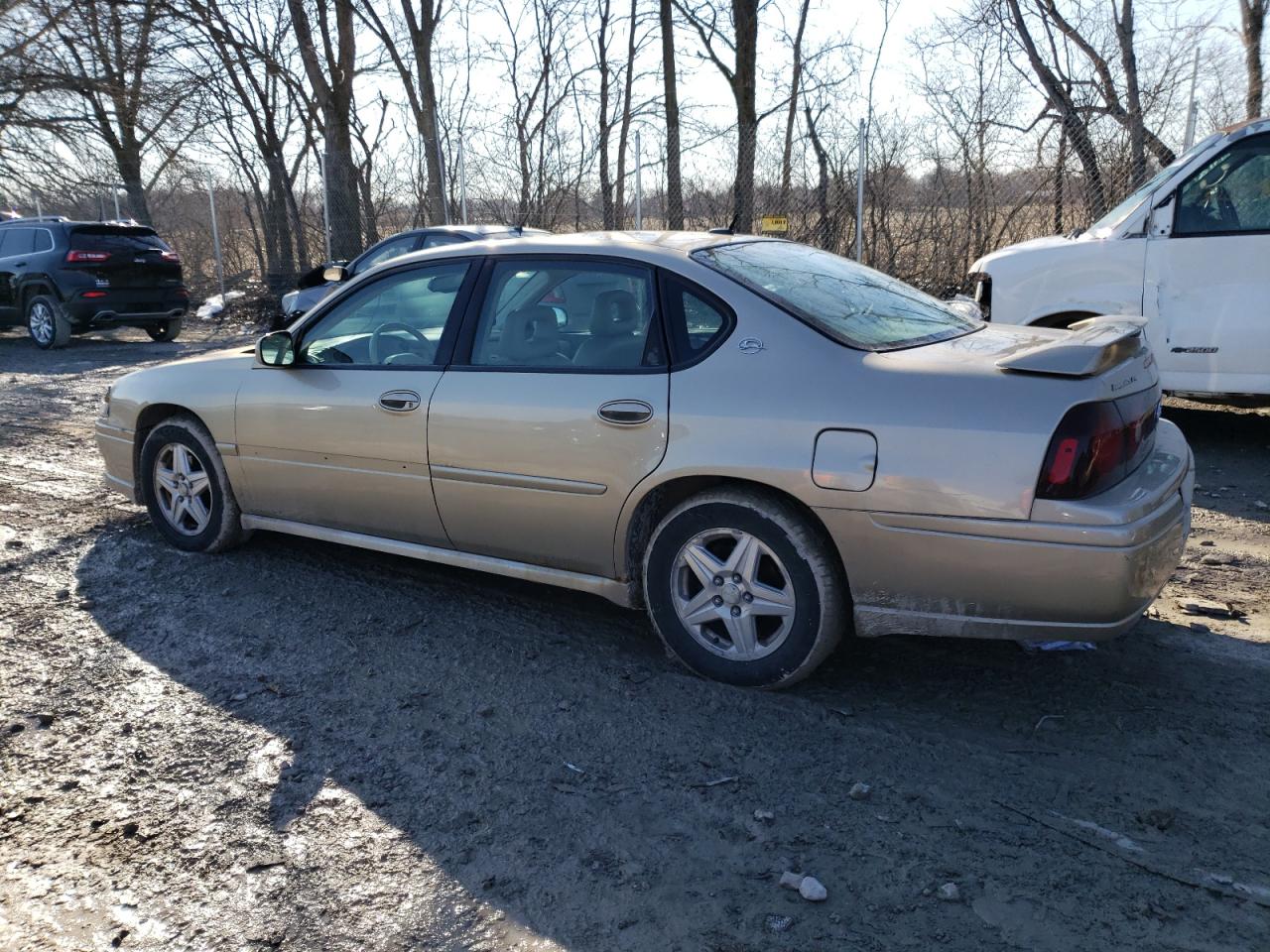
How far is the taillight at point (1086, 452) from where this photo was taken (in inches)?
118

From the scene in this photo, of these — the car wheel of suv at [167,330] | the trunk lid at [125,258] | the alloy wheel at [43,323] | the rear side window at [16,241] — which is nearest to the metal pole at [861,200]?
the trunk lid at [125,258]

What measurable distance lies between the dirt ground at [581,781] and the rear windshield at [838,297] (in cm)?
124

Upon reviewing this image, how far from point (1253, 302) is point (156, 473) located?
655cm

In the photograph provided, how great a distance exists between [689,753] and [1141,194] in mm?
5475

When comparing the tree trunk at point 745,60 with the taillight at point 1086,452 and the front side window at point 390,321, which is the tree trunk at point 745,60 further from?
the taillight at point 1086,452

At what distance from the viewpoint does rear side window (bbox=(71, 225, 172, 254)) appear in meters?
14.2

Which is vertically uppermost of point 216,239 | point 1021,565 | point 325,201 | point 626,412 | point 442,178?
point 442,178

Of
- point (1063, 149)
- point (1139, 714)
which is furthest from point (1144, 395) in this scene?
point (1063, 149)

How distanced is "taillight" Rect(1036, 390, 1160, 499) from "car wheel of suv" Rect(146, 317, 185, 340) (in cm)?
1503

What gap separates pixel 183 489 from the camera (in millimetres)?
5141

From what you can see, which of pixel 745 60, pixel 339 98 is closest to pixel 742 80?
pixel 745 60

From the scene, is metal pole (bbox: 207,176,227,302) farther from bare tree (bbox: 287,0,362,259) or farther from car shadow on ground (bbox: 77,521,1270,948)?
car shadow on ground (bbox: 77,521,1270,948)

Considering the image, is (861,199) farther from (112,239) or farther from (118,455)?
(112,239)

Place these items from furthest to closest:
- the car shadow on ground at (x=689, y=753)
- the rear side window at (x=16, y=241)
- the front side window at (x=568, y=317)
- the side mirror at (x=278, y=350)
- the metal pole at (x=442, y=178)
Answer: the metal pole at (x=442, y=178) → the rear side window at (x=16, y=241) → the side mirror at (x=278, y=350) → the front side window at (x=568, y=317) → the car shadow on ground at (x=689, y=753)
